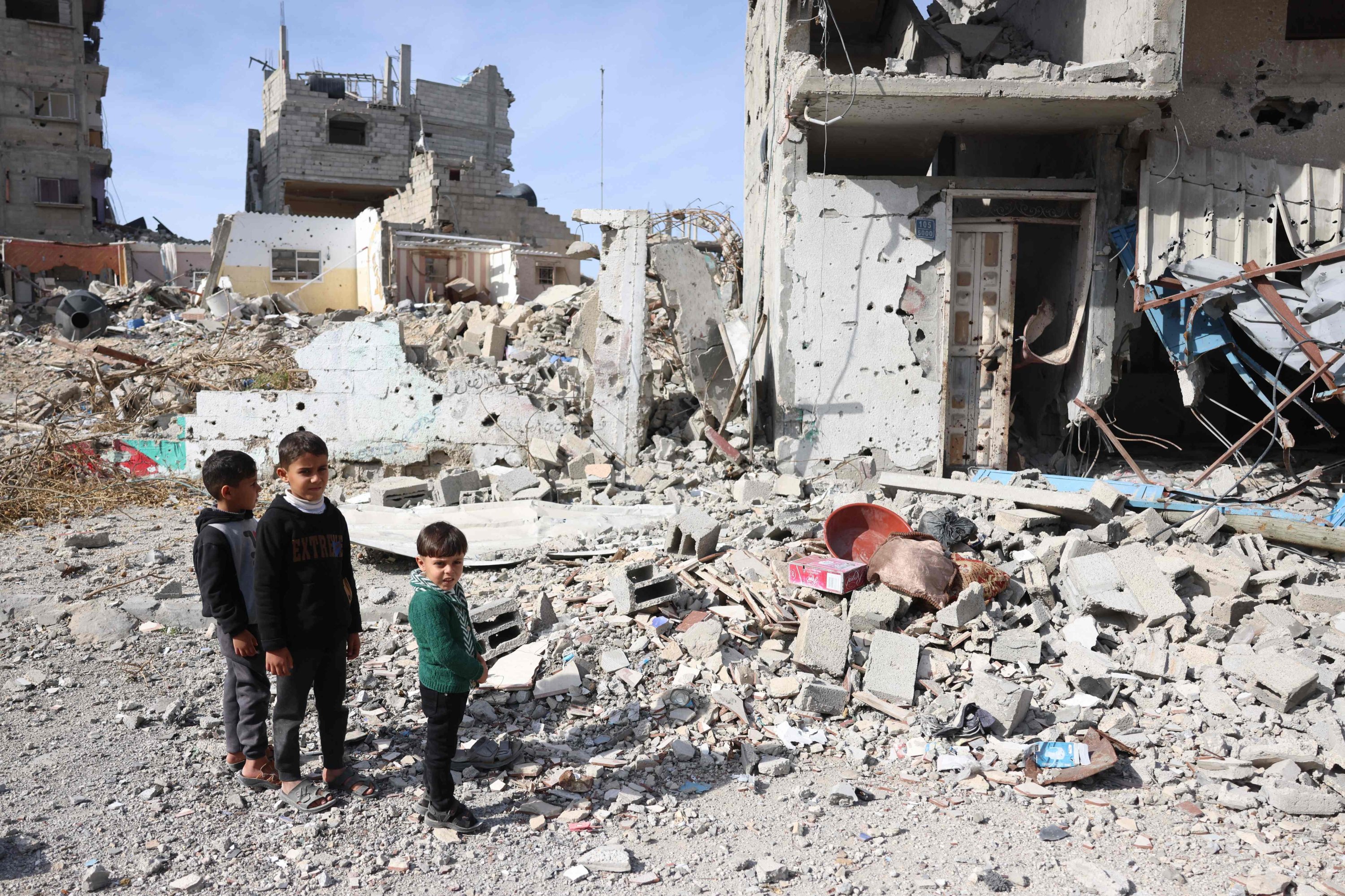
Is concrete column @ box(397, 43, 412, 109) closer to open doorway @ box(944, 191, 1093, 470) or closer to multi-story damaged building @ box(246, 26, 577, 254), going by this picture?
multi-story damaged building @ box(246, 26, 577, 254)

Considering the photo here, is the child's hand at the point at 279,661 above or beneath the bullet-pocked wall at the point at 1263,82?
beneath

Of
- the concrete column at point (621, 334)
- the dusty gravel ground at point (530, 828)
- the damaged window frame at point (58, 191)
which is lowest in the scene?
the dusty gravel ground at point (530, 828)

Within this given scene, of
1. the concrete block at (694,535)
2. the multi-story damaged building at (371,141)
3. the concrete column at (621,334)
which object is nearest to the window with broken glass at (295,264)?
the multi-story damaged building at (371,141)

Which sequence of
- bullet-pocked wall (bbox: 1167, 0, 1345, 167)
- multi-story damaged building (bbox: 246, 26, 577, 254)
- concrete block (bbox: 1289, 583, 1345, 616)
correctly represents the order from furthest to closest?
1. multi-story damaged building (bbox: 246, 26, 577, 254)
2. bullet-pocked wall (bbox: 1167, 0, 1345, 167)
3. concrete block (bbox: 1289, 583, 1345, 616)

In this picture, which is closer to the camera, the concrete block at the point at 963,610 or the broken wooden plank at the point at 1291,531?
the concrete block at the point at 963,610

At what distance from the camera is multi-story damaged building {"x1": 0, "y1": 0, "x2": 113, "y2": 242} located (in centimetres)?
2661

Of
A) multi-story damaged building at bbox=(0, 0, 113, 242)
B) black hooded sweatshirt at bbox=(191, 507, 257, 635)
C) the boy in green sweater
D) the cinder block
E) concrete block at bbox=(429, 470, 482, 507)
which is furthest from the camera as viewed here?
multi-story damaged building at bbox=(0, 0, 113, 242)

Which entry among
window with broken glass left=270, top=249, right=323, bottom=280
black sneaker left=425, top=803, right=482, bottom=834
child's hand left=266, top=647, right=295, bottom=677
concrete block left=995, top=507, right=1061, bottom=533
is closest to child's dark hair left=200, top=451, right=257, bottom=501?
child's hand left=266, top=647, right=295, bottom=677

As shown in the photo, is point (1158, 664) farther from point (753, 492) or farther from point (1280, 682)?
point (753, 492)

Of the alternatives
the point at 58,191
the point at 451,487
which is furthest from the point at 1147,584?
the point at 58,191

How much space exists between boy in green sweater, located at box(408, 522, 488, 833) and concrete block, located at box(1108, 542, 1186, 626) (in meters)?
3.84

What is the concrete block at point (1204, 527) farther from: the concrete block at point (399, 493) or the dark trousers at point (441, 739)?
the concrete block at point (399, 493)

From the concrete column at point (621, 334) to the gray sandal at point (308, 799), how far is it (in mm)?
5534

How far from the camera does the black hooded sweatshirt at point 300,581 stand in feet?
9.66
